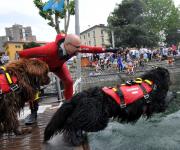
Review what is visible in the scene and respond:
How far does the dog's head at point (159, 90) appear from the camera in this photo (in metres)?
4.80

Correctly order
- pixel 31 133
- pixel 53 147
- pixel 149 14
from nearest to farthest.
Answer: pixel 53 147 < pixel 31 133 < pixel 149 14

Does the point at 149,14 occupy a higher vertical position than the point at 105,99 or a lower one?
higher

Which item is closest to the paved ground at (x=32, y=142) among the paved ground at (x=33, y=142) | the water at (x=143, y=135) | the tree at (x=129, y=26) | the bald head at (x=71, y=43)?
the paved ground at (x=33, y=142)

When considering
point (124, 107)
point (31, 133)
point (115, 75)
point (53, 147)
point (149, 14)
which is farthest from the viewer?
point (149, 14)

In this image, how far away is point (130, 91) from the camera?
4.61 m

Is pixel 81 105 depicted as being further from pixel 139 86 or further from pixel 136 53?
pixel 136 53

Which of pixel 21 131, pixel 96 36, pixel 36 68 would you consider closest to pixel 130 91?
pixel 36 68

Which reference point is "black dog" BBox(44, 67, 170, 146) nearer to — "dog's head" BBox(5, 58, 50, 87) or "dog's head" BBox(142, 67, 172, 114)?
"dog's head" BBox(142, 67, 172, 114)

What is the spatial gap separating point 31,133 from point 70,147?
3.51 ft

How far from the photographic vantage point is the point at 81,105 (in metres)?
4.13

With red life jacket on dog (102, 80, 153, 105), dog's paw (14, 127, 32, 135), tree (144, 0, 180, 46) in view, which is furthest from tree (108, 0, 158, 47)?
dog's paw (14, 127, 32, 135)

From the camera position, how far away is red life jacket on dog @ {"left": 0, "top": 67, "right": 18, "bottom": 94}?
13.5 feet

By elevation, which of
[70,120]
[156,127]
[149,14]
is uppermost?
[149,14]

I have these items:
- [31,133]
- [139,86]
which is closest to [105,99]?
[139,86]
